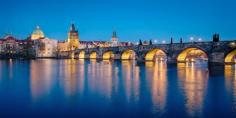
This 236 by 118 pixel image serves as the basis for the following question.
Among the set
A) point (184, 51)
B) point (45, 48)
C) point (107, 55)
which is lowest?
point (107, 55)

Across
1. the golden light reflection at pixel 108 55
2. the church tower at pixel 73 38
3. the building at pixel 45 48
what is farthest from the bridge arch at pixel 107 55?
the church tower at pixel 73 38

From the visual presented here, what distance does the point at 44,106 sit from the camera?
53.8 feet

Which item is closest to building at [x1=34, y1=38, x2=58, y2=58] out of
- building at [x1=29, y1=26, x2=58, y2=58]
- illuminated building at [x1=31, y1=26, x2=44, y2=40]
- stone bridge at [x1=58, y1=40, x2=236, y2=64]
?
building at [x1=29, y1=26, x2=58, y2=58]

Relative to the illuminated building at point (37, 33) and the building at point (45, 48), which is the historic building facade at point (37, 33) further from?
the building at point (45, 48)

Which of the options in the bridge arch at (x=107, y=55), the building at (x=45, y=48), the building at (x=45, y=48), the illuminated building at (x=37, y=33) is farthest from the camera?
the illuminated building at (x=37, y=33)

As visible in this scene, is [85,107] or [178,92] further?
[178,92]

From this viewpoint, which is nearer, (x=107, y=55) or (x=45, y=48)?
(x=107, y=55)

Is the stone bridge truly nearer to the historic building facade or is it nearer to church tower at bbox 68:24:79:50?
church tower at bbox 68:24:79:50

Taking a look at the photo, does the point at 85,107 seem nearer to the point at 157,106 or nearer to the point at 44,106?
the point at 44,106

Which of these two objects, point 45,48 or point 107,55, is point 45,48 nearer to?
point 45,48

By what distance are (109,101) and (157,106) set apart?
110 inches

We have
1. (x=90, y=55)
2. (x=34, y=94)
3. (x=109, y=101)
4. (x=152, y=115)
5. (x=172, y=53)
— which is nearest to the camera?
(x=152, y=115)

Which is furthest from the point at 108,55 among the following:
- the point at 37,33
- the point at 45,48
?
the point at 37,33

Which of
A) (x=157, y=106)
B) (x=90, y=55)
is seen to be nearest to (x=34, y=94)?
(x=157, y=106)
